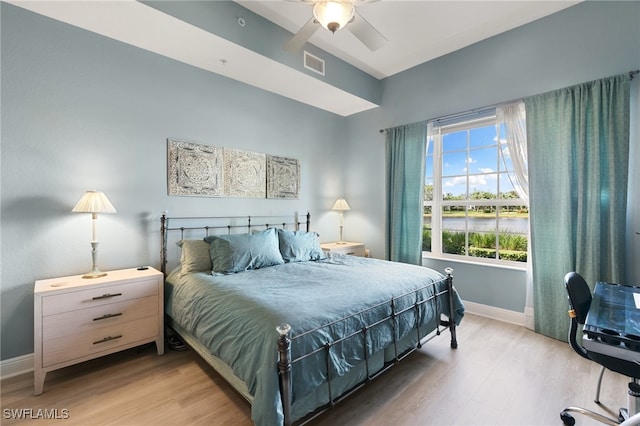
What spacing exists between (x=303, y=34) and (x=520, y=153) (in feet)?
8.44

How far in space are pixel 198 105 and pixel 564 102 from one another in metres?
3.76

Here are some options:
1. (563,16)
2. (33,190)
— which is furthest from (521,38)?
(33,190)

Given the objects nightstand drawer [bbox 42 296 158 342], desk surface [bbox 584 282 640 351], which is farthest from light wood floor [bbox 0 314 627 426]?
desk surface [bbox 584 282 640 351]

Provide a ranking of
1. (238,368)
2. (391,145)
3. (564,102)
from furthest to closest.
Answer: (391,145), (564,102), (238,368)

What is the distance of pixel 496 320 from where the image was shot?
3244mm

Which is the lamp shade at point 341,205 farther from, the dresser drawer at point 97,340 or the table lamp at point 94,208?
the table lamp at point 94,208

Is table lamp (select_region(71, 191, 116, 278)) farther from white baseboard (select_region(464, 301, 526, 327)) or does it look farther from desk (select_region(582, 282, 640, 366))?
white baseboard (select_region(464, 301, 526, 327))

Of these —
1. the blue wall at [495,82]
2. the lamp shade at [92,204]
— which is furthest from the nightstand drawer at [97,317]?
the blue wall at [495,82]

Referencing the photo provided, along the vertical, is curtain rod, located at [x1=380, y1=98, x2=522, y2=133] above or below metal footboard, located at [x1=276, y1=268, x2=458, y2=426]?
above

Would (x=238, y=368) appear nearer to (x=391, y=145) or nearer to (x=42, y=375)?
(x=42, y=375)

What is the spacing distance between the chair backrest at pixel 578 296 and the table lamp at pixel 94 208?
3393mm

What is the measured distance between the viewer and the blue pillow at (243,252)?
2633 mm

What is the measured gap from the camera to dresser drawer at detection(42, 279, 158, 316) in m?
2.01

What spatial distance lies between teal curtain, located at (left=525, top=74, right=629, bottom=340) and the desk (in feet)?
3.30
